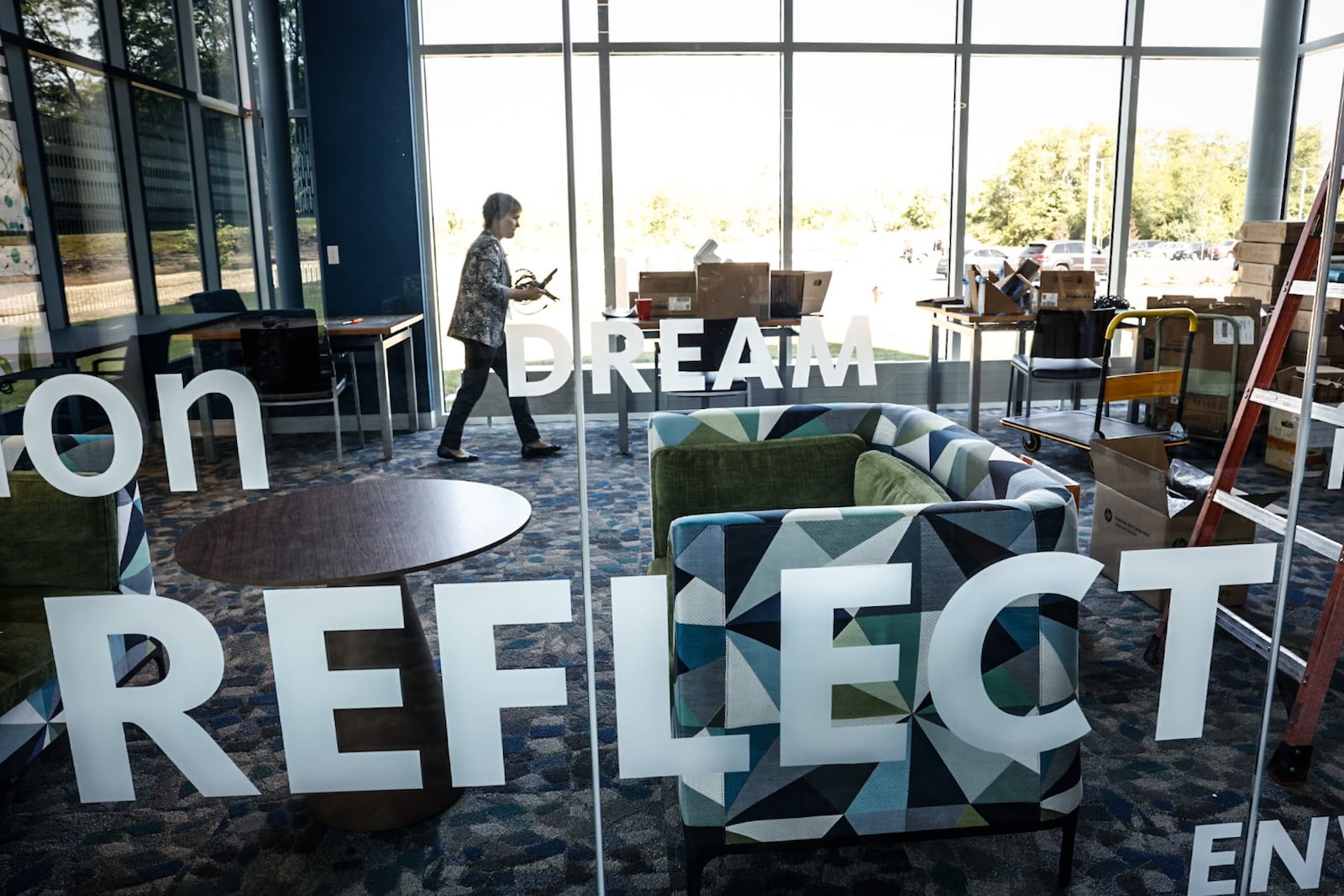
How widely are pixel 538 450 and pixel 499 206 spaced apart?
0.39 meters

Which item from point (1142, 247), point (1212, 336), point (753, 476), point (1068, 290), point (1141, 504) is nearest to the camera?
point (1068, 290)

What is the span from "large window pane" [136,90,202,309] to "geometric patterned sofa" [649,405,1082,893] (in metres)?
0.75

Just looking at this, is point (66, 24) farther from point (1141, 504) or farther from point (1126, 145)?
point (1141, 504)

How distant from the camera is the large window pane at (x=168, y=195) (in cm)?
140

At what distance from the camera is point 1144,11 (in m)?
1.51

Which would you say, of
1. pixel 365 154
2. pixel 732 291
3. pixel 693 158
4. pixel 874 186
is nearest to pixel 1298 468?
pixel 874 186

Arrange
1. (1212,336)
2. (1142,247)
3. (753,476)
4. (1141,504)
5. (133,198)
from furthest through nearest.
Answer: (1141,504) → (753,476) → (1212,336) → (1142,247) → (133,198)

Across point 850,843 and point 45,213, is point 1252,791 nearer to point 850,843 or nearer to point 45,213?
point 850,843

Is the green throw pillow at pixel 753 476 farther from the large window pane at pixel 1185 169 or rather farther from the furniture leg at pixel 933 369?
the large window pane at pixel 1185 169

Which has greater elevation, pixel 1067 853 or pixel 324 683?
pixel 324 683

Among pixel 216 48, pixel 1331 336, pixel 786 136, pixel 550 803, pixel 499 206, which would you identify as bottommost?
pixel 550 803

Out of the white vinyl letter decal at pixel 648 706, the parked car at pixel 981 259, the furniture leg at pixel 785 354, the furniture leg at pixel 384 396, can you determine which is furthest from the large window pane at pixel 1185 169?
the furniture leg at pixel 384 396

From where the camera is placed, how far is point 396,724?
4.91 ft

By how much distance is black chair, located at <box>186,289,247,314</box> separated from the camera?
4.76 ft
